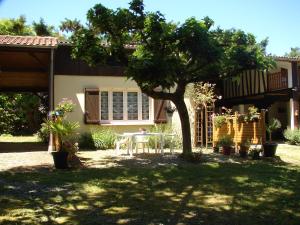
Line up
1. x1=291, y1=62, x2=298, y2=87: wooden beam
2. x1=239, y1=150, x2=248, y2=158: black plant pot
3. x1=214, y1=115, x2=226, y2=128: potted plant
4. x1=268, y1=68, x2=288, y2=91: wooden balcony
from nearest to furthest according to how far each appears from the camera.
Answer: x1=239, y1=150, x2=248, y2=158: black plant pot → x1=214, y1=115, x2=226, y2=128: potted plant → x1=291, y1=62, x2=298, y2=87: wooden beam → x1=268, y1=68, x2=288, y2=91: wooden balcony

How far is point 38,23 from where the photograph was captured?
1179 inches

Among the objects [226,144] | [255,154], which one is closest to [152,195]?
[255,154]

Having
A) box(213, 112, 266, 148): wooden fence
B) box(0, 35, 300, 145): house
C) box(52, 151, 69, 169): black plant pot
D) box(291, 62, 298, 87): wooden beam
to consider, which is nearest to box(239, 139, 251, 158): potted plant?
box(213, 112, 266, 148): wooden fence

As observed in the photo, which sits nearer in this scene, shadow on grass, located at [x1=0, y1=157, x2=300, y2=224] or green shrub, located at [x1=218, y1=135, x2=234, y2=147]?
shadow on grass, located at [x1=0, y1=157, x2=300, y2=224]

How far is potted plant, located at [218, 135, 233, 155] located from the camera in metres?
12.9

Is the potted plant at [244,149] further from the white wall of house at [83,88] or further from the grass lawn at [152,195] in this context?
the white wall of house at [83,88]

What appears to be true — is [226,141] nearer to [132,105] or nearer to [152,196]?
[132,105]

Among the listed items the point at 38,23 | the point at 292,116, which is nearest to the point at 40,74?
the point at 292,116

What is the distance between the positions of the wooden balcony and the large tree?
8446 mm

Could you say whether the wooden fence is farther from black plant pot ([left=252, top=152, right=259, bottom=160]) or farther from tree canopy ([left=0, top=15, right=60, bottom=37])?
tree canopy ([left=0, top=15, right=60, bottom=37])

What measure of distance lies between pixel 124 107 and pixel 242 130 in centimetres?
544

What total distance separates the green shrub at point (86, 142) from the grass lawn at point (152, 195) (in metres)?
5.57

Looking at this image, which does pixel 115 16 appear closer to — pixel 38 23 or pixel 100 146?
pixel 100 146

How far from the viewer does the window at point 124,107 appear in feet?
54.2
